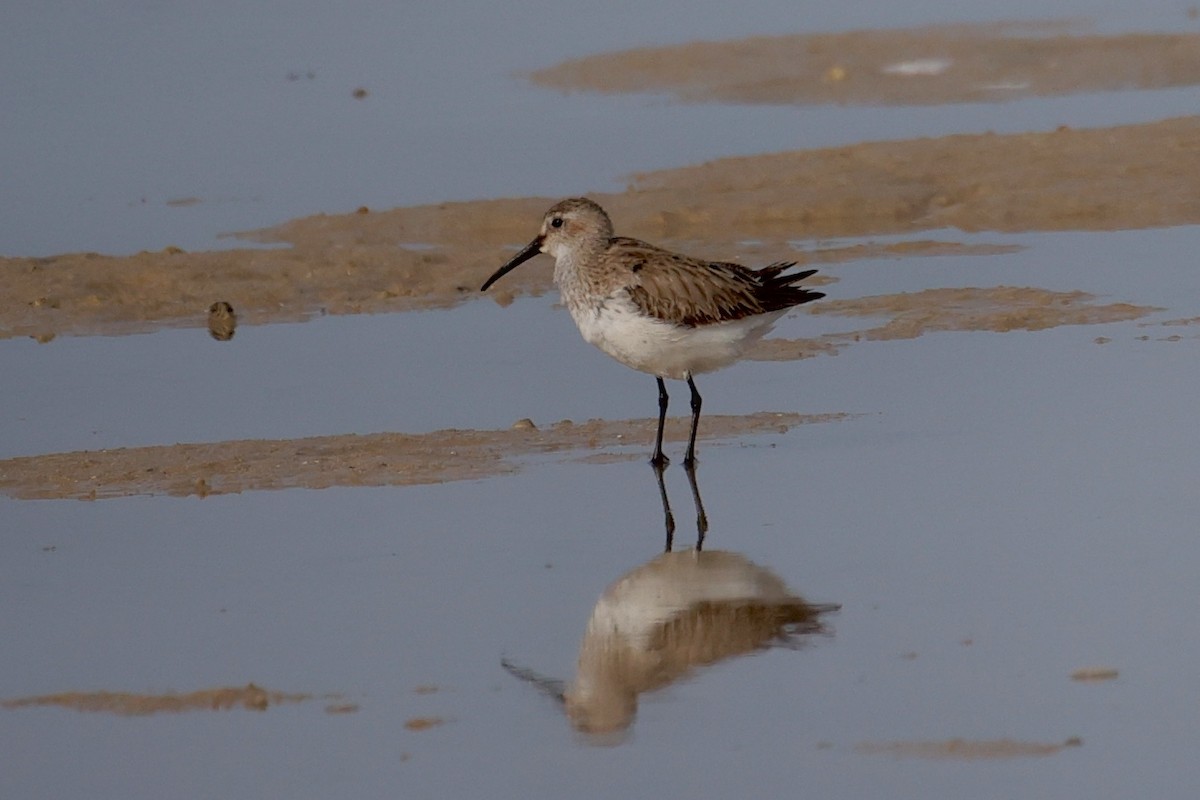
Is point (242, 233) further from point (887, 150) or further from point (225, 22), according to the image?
point (225, 22)

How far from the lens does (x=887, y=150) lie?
731 inches

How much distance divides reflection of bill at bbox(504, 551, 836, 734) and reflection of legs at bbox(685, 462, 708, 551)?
31 centimetres

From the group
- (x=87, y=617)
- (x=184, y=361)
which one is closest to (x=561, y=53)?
(x=184, y=361)

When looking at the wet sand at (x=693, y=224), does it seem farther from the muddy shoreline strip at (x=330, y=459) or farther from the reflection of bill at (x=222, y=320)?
the muddy shoreline strip at (x=330, y=459)

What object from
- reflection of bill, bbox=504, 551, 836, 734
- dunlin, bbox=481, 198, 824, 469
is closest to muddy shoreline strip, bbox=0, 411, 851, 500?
dunlin, bbox=481, 198, 824, 469

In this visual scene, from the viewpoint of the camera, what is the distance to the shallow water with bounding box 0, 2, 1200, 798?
6602 millimetres

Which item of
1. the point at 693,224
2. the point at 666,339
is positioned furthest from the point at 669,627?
the point at 693,224

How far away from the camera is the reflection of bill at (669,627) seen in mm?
7176

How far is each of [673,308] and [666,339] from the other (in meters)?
0.16

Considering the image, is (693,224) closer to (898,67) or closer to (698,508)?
(698,508)

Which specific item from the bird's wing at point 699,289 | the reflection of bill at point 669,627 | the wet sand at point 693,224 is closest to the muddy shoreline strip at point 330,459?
the bird's wing at point 699,289

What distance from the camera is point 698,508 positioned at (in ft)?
31.1

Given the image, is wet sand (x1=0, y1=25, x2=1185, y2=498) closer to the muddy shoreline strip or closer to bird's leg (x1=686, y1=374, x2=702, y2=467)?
the muddy shoreline strip

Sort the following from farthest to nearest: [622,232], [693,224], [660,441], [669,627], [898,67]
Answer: [898,67] < [693,224] < [622,232] < [660,441] < [669,627]
